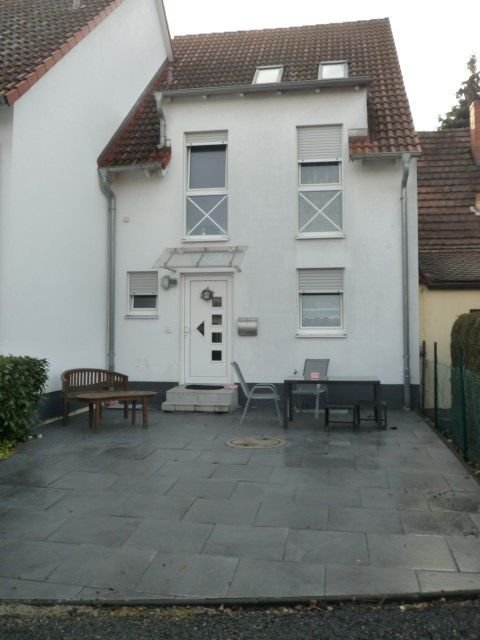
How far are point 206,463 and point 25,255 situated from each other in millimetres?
4727

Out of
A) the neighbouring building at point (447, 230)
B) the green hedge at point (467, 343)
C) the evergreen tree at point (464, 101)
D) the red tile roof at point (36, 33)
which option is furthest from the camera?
the evergreen tree at point (464, 101)

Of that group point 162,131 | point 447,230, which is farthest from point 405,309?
point 162,131

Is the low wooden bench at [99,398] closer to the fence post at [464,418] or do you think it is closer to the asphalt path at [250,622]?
the fence post at [464,418]

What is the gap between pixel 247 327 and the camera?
11.6 m

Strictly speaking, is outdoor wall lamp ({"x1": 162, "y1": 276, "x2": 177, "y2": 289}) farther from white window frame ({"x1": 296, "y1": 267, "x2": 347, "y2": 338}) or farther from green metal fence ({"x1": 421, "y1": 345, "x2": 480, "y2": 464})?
green metal fence ({"x1": 421, "y1": 345, "x2": 480, "y2": 464})

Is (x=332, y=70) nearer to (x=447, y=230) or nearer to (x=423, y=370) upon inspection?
(x=447, y=230)

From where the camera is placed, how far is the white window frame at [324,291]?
11539 millimetres

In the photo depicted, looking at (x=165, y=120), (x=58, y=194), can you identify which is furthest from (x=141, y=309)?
(x=165, y=120)

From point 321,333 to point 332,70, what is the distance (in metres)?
6.14

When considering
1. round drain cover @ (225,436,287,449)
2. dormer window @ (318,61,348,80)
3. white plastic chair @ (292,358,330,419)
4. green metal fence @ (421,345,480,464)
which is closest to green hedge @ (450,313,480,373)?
green metal fence @ (421,345,480,464)

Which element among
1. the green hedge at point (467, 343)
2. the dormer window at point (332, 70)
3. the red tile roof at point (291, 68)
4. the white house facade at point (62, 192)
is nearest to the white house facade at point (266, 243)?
the red tile roof at point (291, 68)

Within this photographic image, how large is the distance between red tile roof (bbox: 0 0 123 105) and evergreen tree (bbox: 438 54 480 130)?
2495 cm

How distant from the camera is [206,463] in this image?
702cm

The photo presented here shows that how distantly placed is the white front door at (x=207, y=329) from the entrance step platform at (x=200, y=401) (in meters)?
1.01
